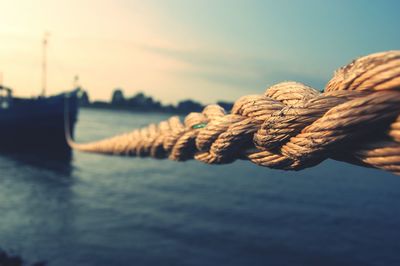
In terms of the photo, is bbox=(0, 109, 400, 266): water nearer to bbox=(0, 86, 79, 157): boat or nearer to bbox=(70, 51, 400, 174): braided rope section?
bbox=(0, 86, 79, 157): boat

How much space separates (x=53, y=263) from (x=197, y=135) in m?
8.70

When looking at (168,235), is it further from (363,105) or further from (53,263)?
(363,105)

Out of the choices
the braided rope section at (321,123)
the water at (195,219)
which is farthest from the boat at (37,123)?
the braided rope section at (321,123)

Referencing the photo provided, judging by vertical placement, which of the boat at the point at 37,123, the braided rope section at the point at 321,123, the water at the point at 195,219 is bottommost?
the water at the point at 195,219

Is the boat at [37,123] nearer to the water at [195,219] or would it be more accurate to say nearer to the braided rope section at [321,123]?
the water at [195,219]

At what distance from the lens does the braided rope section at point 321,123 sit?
3.17 ft

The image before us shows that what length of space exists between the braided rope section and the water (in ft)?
26.8

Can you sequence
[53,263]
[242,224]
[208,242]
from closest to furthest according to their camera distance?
[53,263] → [208,242] → [242,224]

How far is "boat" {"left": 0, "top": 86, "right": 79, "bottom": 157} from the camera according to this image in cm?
2439

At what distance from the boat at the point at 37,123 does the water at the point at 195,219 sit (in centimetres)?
358

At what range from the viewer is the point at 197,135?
204 cm

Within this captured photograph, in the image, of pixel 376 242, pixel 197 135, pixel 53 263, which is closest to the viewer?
pixel 197 135

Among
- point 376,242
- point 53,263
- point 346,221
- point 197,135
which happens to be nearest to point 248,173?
point 346,221

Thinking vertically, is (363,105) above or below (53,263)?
above
